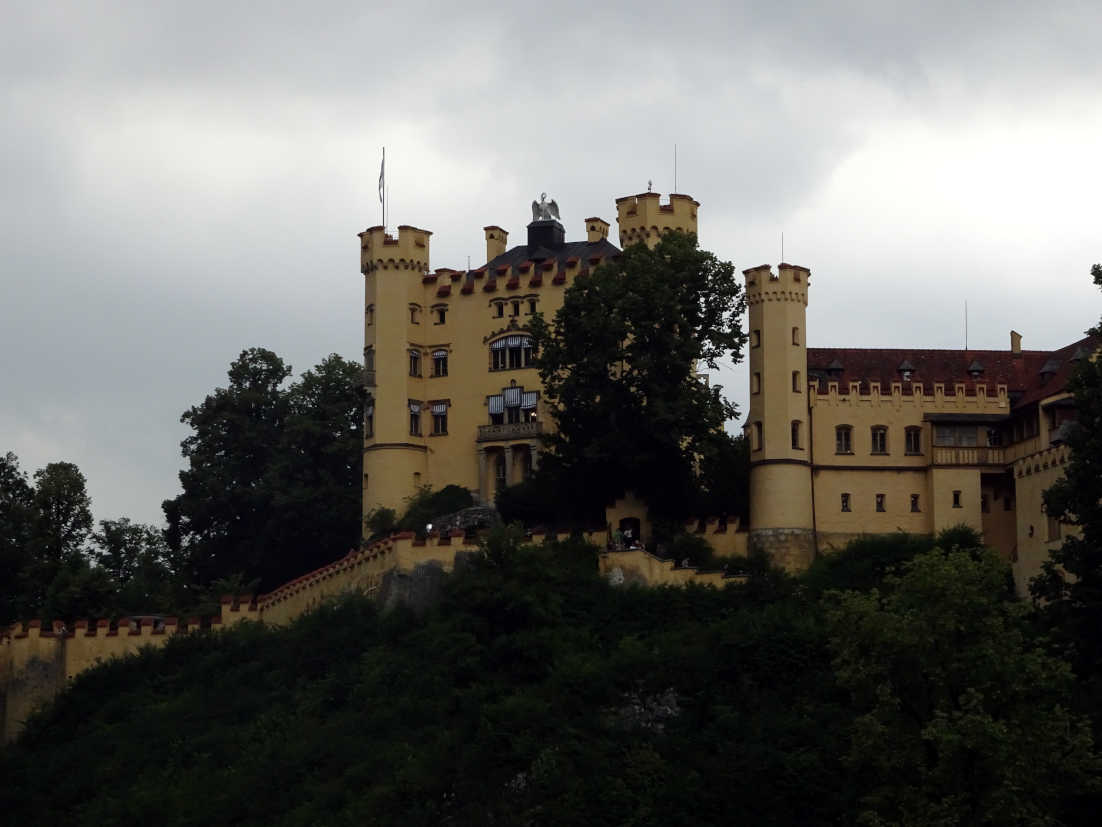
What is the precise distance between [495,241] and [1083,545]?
43931 mm

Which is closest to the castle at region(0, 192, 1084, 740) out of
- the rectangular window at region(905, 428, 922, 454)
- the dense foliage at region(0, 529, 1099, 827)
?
the rectangular window at region(905, 428, 922, 454)

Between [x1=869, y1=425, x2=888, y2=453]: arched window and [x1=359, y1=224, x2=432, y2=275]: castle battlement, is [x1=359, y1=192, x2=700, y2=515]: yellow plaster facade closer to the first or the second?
[x1=359, y1=224, x2=432, y2=275]: castle battlement

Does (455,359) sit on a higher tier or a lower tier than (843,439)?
higher

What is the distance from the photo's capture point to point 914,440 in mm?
89312

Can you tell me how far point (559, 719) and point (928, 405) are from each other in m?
23.2

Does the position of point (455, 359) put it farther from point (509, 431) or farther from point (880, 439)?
point (880, 439)

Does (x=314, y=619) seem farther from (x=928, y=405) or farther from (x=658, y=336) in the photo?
(x=928, y=405)

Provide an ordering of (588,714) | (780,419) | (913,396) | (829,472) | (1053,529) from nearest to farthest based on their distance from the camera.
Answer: (588,714), (1053,529), (780,419), (829,472), (913,396)

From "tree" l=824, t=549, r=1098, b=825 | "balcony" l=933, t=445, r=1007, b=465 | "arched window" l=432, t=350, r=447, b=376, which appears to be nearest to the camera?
"tree" l=824, t=549, r=1098, b=825

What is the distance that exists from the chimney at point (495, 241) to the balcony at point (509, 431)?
1111 cm

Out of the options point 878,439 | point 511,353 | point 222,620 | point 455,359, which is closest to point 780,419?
point 878,439

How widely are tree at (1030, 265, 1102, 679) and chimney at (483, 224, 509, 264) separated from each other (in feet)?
133

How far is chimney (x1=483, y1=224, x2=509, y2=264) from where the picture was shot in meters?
106

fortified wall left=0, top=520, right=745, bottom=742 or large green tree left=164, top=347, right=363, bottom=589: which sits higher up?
large green tree left=164, top=347, right=363, bottom=589
